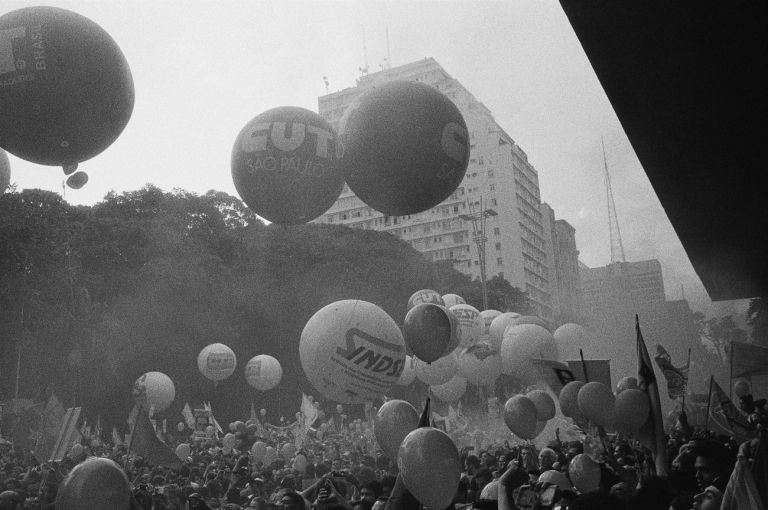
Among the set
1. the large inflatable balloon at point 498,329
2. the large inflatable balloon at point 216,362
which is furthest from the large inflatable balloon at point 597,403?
the large inflatable balloon at point 216,362

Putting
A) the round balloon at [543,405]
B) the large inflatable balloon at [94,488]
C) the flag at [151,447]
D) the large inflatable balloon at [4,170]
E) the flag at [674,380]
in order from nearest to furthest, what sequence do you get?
the large inflatable balloon at [94,488]
the large inflatable balloon at [4,170]
the round balloon at [543,405]
the flag at [674,380]
the flag at [151,447]

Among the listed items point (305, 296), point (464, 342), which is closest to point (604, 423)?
point (464, 342)

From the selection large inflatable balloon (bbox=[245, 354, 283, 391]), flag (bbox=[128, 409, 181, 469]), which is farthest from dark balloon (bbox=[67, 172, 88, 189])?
large inflatable balloon (bbox=[245, 354, 283, 391])

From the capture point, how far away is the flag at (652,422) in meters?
6.67

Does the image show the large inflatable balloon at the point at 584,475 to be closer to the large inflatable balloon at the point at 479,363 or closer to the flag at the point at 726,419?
the flag at the point at 726,419

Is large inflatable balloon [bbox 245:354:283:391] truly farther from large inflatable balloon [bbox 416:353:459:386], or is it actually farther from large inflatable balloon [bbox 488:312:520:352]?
large inflatable balloon [bbox 416:353:459:386]

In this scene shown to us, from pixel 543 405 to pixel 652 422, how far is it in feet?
7.87

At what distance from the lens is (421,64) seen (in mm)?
83188

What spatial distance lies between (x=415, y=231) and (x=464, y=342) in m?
65.0

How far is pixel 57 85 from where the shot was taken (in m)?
4.79

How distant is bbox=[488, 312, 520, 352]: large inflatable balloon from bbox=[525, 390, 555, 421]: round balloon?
6362 millimetres

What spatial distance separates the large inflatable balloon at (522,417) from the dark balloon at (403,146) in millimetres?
3591

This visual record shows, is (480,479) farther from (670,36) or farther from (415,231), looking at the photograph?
(415,231)

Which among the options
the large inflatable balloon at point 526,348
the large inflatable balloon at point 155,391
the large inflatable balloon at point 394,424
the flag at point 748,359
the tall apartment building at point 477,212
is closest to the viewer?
the large inflatable balloon at point 394,424
